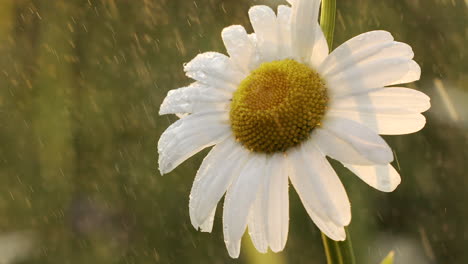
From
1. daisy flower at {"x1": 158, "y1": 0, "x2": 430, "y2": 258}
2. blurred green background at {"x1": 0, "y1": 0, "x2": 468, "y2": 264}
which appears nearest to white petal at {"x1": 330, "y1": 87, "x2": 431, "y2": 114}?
daisy flower at {"x1": 158, "y1": 0, "x2": 430, "y2": 258}

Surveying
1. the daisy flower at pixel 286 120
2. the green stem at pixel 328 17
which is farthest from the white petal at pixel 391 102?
the green stem at pixel 328 17

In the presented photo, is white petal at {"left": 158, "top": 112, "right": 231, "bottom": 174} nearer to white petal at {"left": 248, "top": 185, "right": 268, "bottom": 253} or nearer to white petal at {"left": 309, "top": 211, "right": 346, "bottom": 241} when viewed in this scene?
white petal at {"left": 248, "top": 185, "right": 268, "bottom": 253}

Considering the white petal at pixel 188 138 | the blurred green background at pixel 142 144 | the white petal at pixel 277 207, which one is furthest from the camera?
the blurred green background at pixel 142 144

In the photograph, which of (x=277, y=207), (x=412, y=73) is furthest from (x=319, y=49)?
(x=277, y=207)

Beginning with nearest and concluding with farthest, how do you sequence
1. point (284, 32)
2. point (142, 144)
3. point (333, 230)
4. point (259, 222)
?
point (333, 230), point (259, 222), point (284, 32), point (142, 144)

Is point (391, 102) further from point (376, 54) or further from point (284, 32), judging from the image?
point (284, 32)

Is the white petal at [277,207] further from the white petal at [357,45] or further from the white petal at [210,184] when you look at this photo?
the white petal at [357,45]

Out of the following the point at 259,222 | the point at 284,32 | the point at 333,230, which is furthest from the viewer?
the point at 284,32
